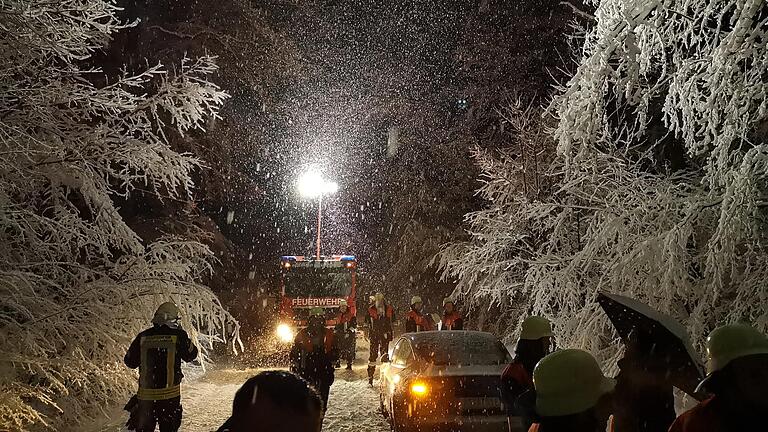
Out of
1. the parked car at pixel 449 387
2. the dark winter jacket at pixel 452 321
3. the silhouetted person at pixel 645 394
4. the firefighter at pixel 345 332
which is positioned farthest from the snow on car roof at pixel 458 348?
the firefighter at pixel 345 332

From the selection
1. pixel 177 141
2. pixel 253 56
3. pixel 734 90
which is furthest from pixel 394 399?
pixel 253 56

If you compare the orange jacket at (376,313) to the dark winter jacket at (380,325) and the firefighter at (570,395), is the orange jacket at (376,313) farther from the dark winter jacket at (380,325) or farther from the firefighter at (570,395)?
the firefighter at (570,395)

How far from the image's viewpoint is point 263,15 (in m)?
17.8

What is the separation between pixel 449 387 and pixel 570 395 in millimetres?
5220

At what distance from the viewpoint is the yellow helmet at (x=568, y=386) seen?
8.18ft

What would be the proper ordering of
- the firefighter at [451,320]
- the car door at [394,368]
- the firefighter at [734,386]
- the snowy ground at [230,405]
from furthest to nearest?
the firefighter at [451,320] → the snowy ground at [230,405] → the car door at [394,368] → the firefighter at [734,386]

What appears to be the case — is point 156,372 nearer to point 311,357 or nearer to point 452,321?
point 311,357

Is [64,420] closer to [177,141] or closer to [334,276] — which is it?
[177,141]

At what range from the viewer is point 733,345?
2652 millimetres

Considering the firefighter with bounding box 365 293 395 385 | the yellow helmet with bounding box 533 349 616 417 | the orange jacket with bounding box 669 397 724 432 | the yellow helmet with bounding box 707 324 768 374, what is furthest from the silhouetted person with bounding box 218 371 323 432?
the firefighter with bounding box 365 293 395 385

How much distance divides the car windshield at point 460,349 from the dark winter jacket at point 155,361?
10.7 ft

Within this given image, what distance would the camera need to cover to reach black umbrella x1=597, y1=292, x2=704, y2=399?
303cm

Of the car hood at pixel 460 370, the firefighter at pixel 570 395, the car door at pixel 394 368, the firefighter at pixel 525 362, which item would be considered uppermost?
the firefighter at pixel 570 395

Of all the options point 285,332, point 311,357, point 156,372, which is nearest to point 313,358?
point 311,357
